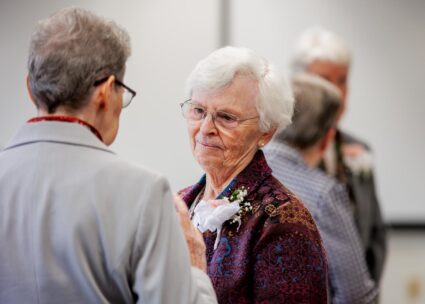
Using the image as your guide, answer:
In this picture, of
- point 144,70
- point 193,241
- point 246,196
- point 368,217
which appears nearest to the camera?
point 193,241

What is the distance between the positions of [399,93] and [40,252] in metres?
3.30

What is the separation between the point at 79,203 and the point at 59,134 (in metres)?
0.15

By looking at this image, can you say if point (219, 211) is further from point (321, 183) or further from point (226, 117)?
point (321, 183)

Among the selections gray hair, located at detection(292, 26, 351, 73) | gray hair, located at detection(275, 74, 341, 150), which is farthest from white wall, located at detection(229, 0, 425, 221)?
gray hair, located at detection(275, 74, 341, 150)

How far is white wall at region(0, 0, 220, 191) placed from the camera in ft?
9.85

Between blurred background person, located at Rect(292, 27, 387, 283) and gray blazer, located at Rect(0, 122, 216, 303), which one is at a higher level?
gray blazer, located at Rect(0, 122, 216, 303)

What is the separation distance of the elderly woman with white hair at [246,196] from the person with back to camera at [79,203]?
11.0 inches

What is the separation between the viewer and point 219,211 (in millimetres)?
Result: 2020

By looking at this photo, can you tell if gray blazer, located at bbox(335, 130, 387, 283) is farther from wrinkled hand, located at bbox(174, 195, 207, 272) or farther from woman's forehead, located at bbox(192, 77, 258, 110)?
wrinkled hand, located at bbox(174, 195, 207, 272)

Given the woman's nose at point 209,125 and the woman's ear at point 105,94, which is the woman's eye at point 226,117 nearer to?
the woman's nose at point 209,125

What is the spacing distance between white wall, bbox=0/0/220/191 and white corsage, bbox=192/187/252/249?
0.68 metres

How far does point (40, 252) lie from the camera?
1618mm

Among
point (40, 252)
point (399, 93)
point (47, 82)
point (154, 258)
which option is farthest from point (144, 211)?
point (399, 93)

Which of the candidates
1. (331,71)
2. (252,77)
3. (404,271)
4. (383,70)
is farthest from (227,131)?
(404,271)
